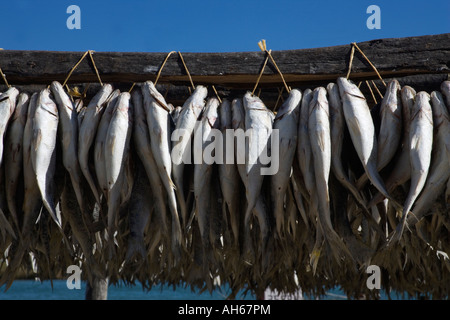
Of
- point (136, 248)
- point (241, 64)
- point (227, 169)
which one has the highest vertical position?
point (241, 64)

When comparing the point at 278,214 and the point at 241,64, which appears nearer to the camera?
the point at 278,214

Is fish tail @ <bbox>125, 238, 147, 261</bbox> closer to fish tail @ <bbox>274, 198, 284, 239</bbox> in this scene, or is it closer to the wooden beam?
fish tail @ <bbox>274, 198, 284, 239</bbox>

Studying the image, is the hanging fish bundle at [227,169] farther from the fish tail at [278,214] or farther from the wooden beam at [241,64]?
the wooden beam at [241,64]

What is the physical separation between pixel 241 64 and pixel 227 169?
453 millimetres

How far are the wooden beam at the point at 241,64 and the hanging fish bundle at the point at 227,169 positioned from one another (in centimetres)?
13

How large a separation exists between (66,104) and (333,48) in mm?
975

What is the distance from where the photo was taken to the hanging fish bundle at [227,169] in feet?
4.99

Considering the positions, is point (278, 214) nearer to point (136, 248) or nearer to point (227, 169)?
point (227, 169)

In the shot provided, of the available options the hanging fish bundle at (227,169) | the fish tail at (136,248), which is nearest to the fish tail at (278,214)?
the hanging fish bundle at (227,169)

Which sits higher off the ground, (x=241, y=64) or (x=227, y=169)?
(x=241, y=64)

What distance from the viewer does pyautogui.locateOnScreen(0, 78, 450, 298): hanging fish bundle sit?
1.52 meters

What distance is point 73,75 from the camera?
191 centimetres

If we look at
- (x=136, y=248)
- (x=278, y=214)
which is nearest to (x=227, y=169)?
(x=278, y=214)

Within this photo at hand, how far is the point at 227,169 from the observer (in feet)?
5.34
